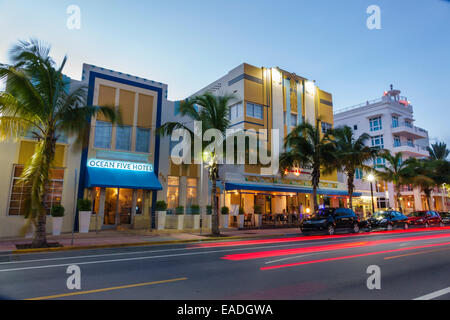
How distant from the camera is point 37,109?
41.2ft

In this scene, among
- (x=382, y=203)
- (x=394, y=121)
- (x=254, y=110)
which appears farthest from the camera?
(x=394, y=121)

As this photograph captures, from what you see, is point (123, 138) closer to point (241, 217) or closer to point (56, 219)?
point (56, 219)

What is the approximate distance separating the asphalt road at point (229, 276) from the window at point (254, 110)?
707 inches

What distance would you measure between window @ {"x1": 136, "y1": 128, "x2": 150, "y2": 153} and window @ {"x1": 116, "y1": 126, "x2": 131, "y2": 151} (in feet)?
2.02

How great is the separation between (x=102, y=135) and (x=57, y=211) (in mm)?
5692

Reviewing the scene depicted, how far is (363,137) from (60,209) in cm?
2383

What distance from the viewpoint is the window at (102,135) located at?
19312 mm

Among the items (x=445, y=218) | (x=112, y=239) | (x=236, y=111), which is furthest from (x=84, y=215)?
(x=445, y=218)

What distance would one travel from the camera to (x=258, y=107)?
90.6 ft

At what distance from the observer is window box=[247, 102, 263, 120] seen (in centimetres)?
2686

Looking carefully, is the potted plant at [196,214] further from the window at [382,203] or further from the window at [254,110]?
the window at [382,203]

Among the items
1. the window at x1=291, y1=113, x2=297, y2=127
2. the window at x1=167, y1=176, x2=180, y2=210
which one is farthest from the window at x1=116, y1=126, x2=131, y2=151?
the window at x1=291, y1=113, x2=297, y2=127
